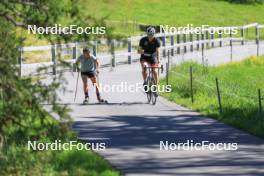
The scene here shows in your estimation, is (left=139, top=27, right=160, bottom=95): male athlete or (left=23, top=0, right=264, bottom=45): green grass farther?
(left=23, top=0, right=264, bottom=45): green grass

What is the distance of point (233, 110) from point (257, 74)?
11016 mm

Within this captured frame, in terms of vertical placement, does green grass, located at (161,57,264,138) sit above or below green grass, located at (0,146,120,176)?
above

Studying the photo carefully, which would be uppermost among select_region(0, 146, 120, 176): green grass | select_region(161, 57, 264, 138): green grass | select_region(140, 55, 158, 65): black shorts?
select_region(140, 55, 158, 65): black shorts

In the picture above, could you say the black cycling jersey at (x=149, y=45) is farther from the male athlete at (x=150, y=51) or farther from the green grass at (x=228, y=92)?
the green grass at (x=228, y=92)

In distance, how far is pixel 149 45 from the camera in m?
20.7

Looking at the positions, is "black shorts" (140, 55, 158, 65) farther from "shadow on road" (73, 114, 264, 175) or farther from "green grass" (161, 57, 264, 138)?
"shadow on road" (73, 114, 264, 175)

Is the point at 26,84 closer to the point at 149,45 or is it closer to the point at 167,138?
the point at 167,138

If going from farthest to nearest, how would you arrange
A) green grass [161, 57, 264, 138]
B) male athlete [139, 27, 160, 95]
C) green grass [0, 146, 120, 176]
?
1. male athlete [139, 27, 160, 95]
2. green grass [161, 57, 264, 138]
3. green grass [0, 146, 120, 176]

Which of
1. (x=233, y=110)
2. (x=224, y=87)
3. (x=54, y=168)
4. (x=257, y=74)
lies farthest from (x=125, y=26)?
Answer: (x=54, y=168)

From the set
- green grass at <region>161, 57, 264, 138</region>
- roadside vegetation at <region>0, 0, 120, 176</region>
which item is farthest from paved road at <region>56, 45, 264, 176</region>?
roadside vegetation at <region>0, 0, 120, 176</region>

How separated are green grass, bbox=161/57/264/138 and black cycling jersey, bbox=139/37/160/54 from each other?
138cm

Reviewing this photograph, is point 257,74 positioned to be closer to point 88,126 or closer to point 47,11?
point 88,126

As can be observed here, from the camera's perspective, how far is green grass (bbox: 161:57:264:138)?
17.1 metres

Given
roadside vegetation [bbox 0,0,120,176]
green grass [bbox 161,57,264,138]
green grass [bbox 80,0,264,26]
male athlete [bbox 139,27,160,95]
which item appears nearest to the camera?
roadside vegetation [bbox 0,0,120,176]
